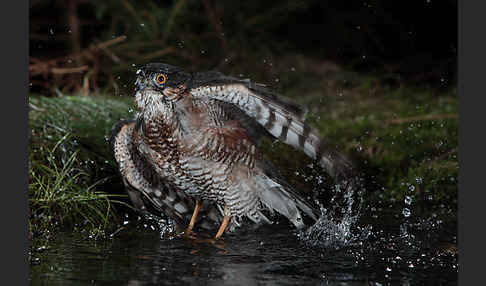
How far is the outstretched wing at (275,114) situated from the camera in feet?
11.5

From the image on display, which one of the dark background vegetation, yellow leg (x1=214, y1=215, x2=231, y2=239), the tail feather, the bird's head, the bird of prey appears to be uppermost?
the dark background vegetation

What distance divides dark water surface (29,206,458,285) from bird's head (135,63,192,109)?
0.86 metres

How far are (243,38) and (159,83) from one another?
4.79 m

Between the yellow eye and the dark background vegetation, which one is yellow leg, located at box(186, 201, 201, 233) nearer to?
the yellow eye

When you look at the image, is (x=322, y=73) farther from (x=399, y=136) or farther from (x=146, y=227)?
(x=146, y=227)

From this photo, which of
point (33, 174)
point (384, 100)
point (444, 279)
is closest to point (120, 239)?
point (33, 174)

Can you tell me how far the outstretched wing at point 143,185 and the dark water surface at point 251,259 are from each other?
264 millimetres

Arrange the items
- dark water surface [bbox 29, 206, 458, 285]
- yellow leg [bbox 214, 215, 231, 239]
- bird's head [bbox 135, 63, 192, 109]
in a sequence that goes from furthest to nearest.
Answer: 1. yellow leg [bbox 214, 215, 231, 239]
2. bird's head [bbox 135, 63, 192, 109]
3. dark water surface [bbox 29, 206, 458, 285]

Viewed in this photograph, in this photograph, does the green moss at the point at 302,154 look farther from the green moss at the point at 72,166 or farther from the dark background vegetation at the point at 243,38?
the dark background vegetation at the point at 243,38

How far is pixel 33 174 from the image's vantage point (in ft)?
13.5

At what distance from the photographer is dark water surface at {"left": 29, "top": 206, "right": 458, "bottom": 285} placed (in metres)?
2.78

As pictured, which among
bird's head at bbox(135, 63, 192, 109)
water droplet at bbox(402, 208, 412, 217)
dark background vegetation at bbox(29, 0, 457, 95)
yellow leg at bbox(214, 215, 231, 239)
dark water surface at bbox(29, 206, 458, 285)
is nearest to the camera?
dark water surface at bbox(29, 206, 458, 285)

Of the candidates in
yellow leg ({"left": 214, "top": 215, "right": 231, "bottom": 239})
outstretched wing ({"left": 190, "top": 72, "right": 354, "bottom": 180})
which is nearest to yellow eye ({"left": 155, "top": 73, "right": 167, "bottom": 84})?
outstretched wing ({"left": 190, "top": 72, "right": 354, "bottom": 180})

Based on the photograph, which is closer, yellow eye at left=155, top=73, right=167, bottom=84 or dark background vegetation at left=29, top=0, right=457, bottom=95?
yellow eye at left=155, top=73, right=167, bottom=84
